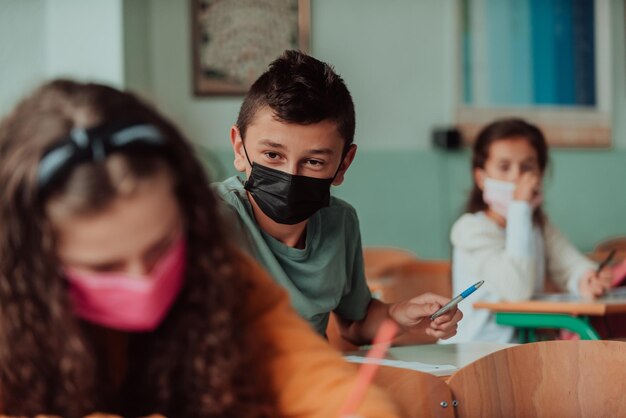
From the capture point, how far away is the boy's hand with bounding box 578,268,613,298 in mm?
2941

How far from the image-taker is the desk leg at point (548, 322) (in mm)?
2682

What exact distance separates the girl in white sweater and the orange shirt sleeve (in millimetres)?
2010

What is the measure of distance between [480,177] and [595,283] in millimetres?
557

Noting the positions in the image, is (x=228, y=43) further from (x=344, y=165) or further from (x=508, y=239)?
(x=344, y=165)

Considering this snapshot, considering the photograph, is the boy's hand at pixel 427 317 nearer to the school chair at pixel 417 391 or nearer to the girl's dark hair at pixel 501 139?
the school chair at pixel 417 391

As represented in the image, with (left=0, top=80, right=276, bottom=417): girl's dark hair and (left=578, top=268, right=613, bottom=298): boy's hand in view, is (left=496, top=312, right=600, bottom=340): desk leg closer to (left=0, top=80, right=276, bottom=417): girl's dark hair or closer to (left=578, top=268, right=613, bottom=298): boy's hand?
(left=578, top=268, right=613, bottom=298): boy's hand

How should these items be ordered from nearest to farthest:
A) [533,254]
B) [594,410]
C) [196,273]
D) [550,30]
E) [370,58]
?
[196,273] → [594,410] → [533,254] → [370,58] → [550,30]

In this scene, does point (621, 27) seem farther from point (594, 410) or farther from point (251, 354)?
point (251, 354)

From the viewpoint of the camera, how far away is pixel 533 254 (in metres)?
3.02

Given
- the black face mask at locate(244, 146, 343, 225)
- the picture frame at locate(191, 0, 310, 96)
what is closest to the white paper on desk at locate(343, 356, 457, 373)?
the black face mask at locate(244, 146, 343, 225)

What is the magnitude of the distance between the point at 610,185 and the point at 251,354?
4814 mm

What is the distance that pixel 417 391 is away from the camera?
1399 mm

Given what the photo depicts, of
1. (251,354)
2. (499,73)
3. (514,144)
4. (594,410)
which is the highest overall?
(499,73)

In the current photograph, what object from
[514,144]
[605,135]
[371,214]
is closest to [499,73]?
[605,135]
